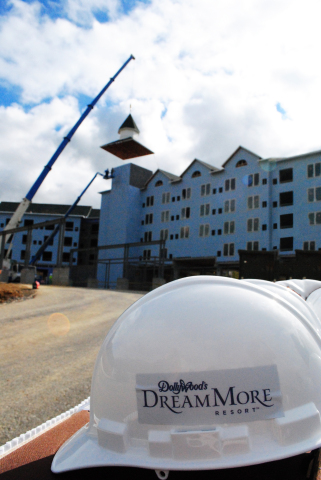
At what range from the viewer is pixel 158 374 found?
1820 mm

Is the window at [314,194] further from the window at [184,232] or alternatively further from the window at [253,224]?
the window at [184,232]

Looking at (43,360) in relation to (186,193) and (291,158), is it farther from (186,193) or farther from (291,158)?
(186,193)

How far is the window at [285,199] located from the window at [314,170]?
2.26 metres

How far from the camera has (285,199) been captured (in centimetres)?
3084

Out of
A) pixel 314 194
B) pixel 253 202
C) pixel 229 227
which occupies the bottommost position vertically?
pixel 229 227

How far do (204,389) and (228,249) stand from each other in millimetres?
31988

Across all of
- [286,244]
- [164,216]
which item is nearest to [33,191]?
[164,216]

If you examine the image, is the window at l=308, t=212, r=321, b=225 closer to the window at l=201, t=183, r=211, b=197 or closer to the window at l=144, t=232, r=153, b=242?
the window at l=201, t=183, r=211, b=197

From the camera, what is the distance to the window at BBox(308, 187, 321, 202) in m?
29.1

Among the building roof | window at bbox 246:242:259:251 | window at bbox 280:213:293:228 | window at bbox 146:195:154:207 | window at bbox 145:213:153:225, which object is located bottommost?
window at bbox 246:242:259:251

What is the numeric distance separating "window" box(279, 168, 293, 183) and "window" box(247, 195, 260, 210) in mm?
2694

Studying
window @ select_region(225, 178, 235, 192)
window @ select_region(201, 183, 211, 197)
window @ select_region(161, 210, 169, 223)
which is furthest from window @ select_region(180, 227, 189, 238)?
window @ select_region(225, 178, 235, 192)

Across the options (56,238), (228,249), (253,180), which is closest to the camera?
(253,180)

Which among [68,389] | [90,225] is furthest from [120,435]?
[90,225]
